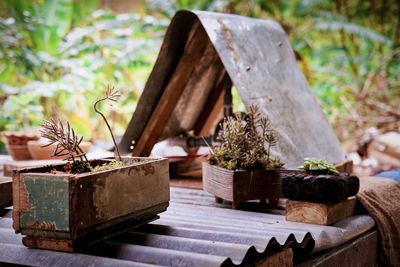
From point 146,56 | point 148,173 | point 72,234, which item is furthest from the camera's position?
point 146,56

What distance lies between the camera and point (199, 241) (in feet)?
9.55

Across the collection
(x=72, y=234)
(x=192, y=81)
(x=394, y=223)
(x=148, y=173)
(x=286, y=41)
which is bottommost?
(x=394, y=223)

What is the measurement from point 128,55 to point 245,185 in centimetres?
628

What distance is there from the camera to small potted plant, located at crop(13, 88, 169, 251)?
268cm

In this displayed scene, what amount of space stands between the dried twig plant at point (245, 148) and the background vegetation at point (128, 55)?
16.0 feet

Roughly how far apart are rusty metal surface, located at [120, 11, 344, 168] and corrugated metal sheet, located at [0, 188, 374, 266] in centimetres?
81

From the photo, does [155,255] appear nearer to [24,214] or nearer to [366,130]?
[24,214]

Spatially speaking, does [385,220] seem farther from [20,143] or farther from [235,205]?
[20,143]

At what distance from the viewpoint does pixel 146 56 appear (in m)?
10.5

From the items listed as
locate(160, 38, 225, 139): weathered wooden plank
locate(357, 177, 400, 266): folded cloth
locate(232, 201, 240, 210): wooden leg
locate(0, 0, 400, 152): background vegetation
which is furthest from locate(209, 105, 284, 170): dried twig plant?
locate(0, 0, 400, 152): background vegetation

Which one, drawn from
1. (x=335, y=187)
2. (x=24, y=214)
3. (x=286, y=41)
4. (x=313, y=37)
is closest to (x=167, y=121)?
(x=286, y=41)

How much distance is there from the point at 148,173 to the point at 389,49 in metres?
9.68

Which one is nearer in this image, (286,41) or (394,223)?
(394,223)

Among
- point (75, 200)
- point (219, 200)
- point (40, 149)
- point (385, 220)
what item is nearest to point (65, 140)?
point (75, 200)
